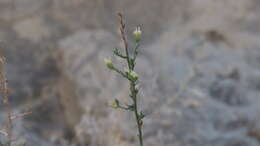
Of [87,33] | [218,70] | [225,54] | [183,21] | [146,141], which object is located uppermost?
[183,21]

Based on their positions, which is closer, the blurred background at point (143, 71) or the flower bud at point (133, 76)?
the flower bud at point (133, 76)

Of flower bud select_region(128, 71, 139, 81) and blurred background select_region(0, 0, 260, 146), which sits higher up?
blurred background select_region(0, 0, 260, 146)

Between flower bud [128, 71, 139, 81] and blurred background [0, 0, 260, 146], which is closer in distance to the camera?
flower bud [128, 71, 139, 81]

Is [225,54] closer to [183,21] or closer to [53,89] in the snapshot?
[183,21]

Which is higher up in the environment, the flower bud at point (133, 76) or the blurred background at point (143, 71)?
the blurred background at point (143, 71)

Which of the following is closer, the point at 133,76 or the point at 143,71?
the point at 133,76

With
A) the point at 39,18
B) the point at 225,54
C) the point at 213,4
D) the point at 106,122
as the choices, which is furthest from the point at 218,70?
the point at 39,18

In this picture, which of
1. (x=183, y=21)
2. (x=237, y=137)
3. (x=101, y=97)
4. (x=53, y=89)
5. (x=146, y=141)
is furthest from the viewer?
(x=183, y=21)

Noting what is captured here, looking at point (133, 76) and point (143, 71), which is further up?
point (143, 71)
